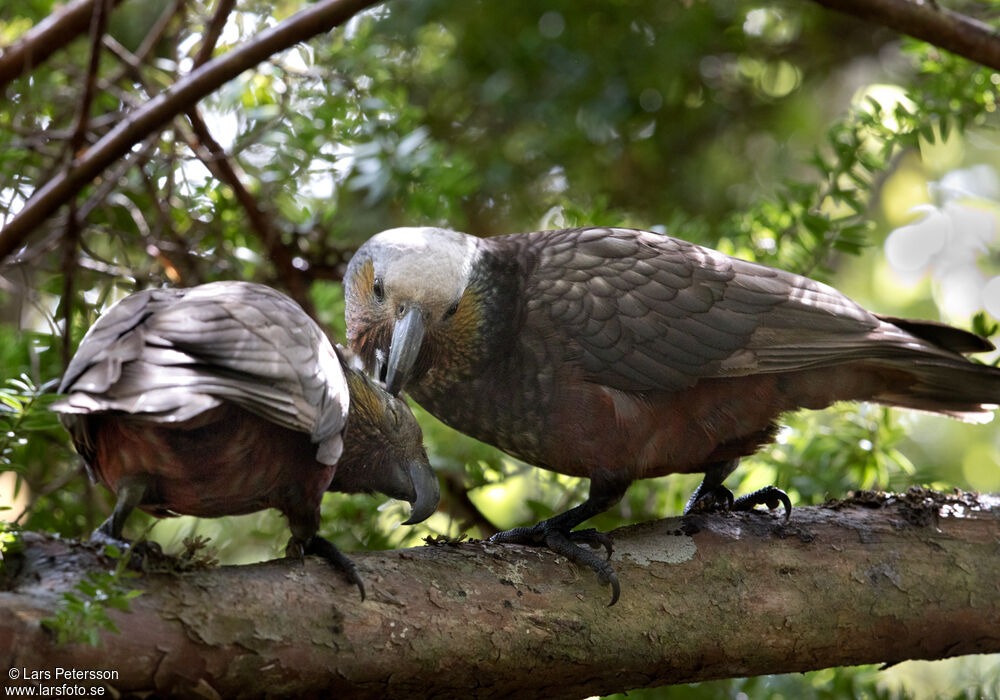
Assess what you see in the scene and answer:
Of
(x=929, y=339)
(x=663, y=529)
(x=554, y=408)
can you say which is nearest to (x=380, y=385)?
(x=554, y=408)

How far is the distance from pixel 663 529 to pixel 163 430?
5.05ft

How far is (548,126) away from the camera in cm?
470

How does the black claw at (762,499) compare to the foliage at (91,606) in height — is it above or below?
below

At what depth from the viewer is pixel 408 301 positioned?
281 cm

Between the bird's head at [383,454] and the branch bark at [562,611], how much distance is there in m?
0.23

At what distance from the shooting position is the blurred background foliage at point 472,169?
3551 millimetres

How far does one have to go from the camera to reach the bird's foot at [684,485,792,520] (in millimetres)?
3098

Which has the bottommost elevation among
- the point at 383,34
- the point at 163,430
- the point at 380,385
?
the point at 380,385

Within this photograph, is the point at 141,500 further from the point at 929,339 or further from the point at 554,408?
the point at 929,339

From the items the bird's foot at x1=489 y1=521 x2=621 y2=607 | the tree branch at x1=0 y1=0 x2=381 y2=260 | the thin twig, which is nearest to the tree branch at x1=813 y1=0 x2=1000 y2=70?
the tree branch at x1=0 y1=0 x2=381 y2=260

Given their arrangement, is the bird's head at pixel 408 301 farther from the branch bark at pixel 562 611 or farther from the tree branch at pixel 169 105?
the tree branch at pixel 169 105

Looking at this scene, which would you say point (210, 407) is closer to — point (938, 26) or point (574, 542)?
point (574, 542)

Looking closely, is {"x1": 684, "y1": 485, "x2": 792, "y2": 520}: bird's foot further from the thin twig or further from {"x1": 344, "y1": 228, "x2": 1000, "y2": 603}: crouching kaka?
the thin twig

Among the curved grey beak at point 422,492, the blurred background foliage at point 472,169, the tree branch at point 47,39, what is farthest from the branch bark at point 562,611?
the tree branch at point 47,39
